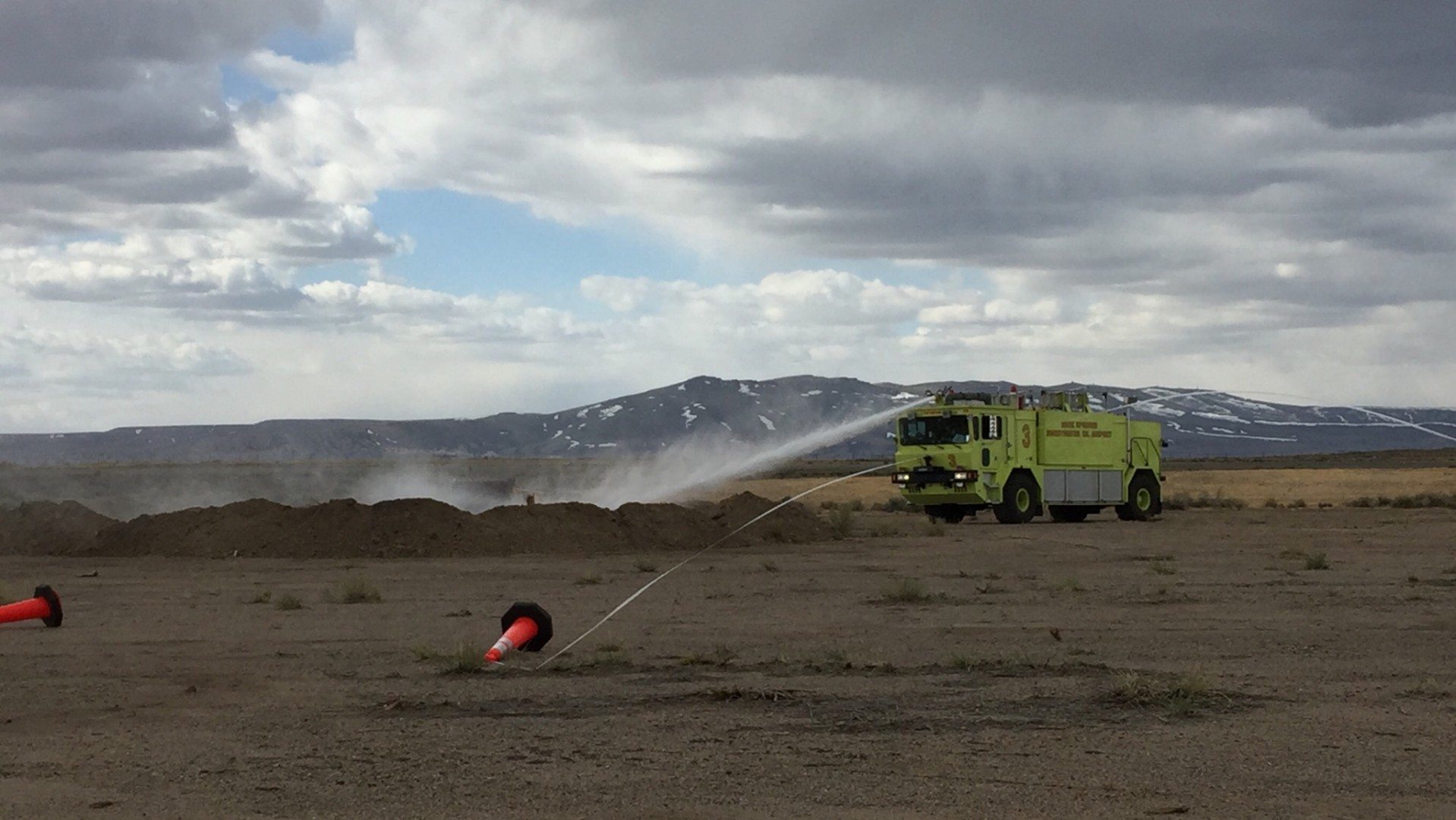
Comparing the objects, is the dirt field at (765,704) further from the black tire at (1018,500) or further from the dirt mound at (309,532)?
the black tire at (1018,500)

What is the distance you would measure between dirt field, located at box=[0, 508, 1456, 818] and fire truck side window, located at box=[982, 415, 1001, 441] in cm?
1894

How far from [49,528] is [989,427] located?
24501 millimetres

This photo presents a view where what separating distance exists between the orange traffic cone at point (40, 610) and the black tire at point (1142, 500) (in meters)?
35.7

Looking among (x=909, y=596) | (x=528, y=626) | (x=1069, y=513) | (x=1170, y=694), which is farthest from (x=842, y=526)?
(x=1170, y=694)

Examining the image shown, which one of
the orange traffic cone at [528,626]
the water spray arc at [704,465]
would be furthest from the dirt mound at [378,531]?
the orange traffic cone at [528,626]

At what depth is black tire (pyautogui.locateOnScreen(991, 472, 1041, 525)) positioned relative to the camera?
1727 inches

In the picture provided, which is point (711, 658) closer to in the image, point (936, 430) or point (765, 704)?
point (765, 704)

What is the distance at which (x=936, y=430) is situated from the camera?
A: 43.1 m

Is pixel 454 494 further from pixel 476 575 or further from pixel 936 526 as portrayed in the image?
pixel 476 575

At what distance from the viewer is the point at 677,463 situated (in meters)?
53.8

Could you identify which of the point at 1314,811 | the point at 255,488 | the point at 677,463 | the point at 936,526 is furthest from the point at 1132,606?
the point at 255,488

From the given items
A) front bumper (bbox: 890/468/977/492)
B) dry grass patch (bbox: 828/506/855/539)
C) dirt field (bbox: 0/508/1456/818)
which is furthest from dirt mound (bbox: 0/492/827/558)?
dirt field (bbox: 0/508/1456/818)

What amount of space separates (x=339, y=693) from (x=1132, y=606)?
36.1 feet

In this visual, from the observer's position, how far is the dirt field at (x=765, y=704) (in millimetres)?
8539
